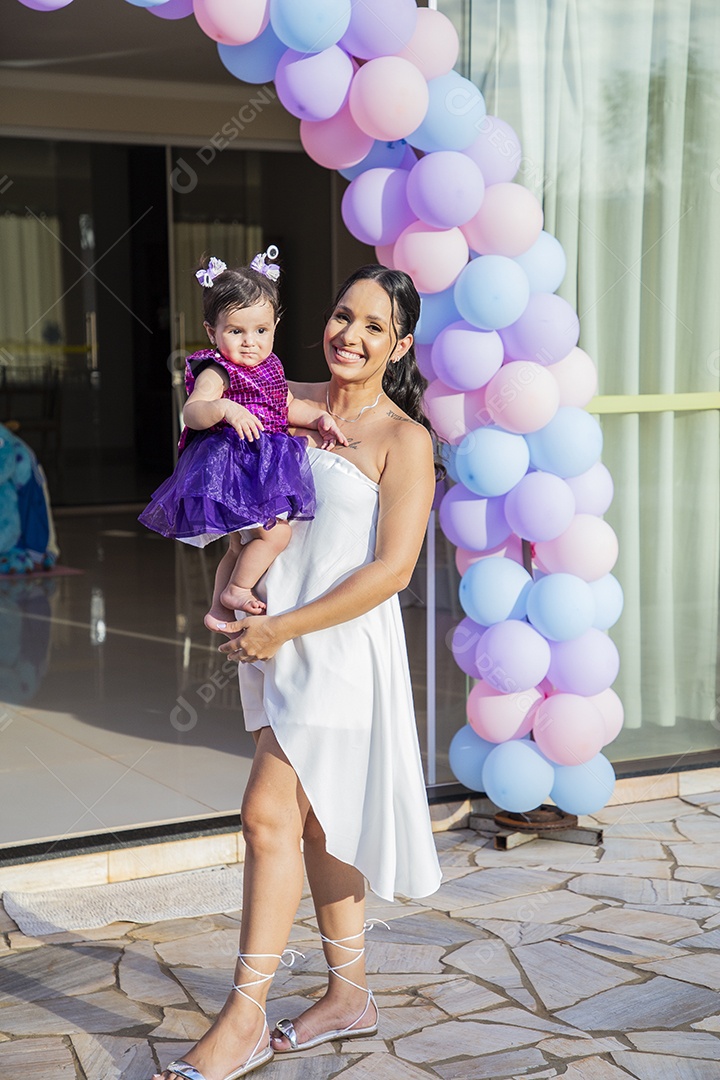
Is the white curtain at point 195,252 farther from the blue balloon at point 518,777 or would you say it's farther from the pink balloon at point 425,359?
the blue balloon at point 518,777

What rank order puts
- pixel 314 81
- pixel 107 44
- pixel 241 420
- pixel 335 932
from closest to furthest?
pixel 241 420 < pixel 335 932 < pixel 314 81 < pixel 107 44

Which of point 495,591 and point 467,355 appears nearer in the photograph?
point 467,355

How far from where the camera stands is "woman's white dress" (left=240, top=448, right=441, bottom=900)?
7.39ft

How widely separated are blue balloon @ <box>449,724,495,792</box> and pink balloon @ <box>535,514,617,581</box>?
54 cm

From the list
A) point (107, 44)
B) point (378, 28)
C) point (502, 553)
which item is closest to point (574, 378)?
point (502, 553)

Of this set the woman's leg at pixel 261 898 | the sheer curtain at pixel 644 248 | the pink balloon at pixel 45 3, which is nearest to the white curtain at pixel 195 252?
the sheer curtain at pixel 644 248

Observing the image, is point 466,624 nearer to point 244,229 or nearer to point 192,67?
point 192,67

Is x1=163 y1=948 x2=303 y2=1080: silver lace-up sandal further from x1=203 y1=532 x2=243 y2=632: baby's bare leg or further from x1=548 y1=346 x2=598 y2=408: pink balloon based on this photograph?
x1=548 y1=346 x2=598 y2=408: pink balloon

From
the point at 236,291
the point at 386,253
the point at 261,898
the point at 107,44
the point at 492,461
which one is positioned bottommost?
the point at 261,898

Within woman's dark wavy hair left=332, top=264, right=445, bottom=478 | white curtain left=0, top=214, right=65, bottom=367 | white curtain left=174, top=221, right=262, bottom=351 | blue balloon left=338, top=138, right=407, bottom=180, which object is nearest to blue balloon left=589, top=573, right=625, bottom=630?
woman's dark wavy hair left=332, top=264, right=445, bottom=478

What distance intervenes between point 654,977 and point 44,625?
4.18 m

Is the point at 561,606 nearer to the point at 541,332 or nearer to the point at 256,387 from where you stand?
the point at 541,332

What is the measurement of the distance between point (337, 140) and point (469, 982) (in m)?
2.03

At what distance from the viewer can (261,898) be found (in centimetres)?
223
